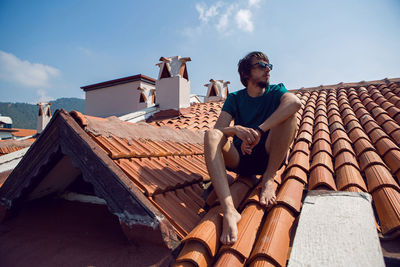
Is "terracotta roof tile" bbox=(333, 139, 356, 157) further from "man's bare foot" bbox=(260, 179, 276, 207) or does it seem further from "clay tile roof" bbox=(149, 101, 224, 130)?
"clay tile roof" bbox=(149, 101, 224, 130)

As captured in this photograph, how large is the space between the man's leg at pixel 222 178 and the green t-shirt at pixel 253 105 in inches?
17.8

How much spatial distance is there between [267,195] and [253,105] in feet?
2.74

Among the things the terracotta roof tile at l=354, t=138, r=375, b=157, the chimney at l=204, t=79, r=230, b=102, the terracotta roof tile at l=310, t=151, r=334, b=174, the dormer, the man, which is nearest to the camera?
the man

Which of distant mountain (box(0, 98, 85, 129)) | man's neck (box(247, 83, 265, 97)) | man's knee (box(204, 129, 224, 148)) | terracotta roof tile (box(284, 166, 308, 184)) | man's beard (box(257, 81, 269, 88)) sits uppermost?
man's beard (box(257, 81, 269, 88))

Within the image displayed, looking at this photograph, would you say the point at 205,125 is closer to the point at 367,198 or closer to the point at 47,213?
the point at 47,213

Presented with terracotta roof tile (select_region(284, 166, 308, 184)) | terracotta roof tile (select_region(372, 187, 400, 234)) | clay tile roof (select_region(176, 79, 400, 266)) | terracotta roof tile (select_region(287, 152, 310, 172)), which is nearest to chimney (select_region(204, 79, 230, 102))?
clay tile roof (select_region(176, 79, 400, 266))

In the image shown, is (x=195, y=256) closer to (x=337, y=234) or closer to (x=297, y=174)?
(x=337, y=234)

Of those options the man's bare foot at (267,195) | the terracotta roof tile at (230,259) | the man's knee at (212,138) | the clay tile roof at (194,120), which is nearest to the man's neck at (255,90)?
the man's knee at (212,138)

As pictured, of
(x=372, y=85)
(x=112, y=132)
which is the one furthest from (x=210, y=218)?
(x=372, y=85)

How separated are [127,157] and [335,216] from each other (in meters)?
1.47

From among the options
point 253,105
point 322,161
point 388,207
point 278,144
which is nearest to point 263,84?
point 253,105

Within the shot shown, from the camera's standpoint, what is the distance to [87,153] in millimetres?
1552

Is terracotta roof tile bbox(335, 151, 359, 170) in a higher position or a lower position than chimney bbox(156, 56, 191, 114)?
lower

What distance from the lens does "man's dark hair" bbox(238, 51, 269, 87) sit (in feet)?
6.73
